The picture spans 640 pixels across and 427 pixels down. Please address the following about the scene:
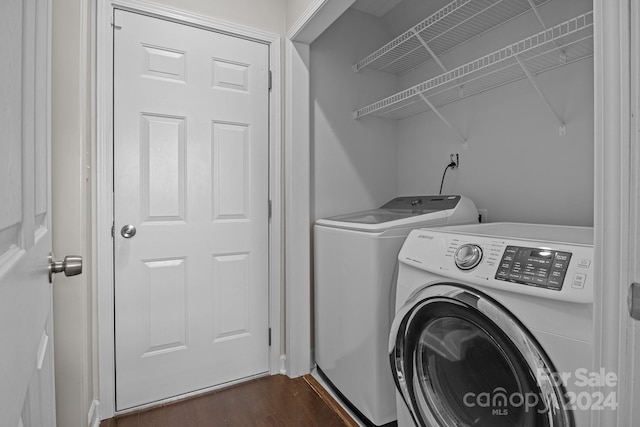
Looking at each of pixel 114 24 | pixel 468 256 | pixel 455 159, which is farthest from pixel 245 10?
pixel 468 256

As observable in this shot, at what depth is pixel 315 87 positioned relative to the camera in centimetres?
208

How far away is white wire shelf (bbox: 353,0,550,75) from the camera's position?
1576 mm

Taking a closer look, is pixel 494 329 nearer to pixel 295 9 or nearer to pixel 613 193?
pixel 613 193

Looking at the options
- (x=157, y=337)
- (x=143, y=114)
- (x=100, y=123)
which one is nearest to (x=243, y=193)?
(x=143, y=114)

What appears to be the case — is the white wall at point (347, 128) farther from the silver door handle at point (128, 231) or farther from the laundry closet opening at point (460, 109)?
the silver door handle at point (128, 231)

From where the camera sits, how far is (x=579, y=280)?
2.50 ft

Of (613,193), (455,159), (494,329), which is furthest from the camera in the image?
(455,159)

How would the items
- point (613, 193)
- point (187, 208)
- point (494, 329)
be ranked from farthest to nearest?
1. point (187, 208)
2. point (494, 329)
3. point (613, 193)

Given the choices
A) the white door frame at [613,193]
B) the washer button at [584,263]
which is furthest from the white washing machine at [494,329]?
the white door frame at [613,193]

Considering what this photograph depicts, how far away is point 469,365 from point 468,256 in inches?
14.8

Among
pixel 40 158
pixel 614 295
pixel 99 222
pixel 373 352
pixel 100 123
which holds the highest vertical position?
pixel 100 123

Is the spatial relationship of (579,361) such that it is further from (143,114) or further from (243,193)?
(143,114)

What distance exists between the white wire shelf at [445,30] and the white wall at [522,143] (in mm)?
57

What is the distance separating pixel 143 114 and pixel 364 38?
1559mm
